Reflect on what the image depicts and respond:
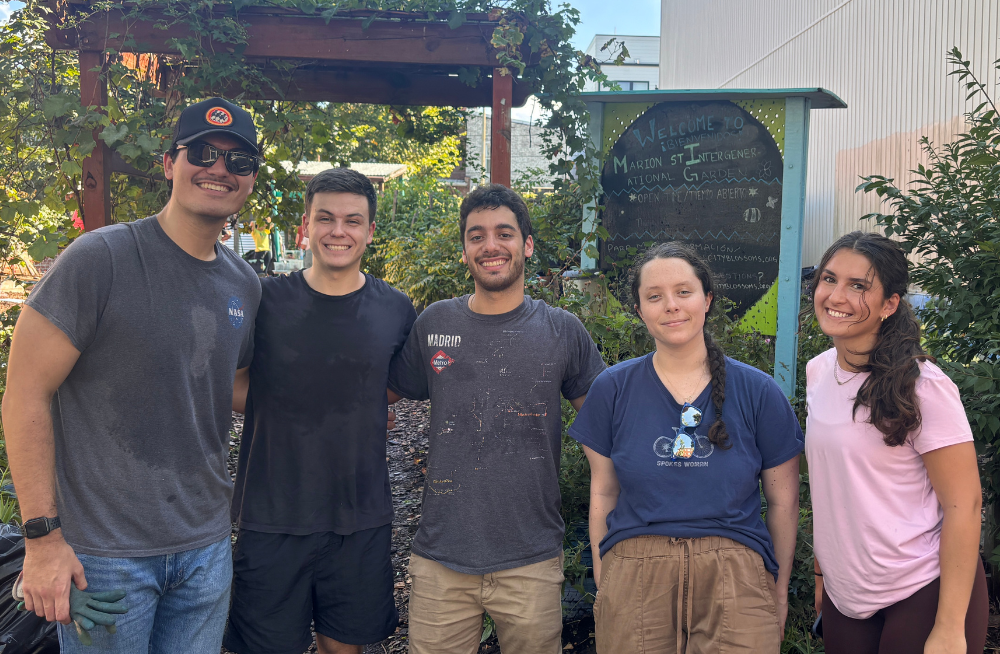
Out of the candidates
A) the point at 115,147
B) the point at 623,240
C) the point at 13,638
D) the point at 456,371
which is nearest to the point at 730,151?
the point at 623,240

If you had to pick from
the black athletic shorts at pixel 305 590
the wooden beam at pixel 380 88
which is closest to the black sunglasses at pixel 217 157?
the black athletic shorts at pixel 305 590

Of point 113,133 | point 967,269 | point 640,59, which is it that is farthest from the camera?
point 640,59

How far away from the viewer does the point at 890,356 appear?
1924 millimetres

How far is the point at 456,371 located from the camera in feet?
7.75

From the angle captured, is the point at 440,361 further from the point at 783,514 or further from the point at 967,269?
the point at 967,269

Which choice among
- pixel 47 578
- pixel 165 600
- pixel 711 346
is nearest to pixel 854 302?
pixel 711 346

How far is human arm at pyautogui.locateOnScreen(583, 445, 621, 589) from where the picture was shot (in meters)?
2.11

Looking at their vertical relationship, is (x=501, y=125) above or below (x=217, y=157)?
above

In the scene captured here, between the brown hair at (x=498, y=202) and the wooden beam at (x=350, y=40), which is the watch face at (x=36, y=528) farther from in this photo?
the wooden beam at (x=350, y=40)

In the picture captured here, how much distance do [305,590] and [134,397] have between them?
3.07 ft

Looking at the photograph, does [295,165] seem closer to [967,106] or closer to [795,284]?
[795,284]

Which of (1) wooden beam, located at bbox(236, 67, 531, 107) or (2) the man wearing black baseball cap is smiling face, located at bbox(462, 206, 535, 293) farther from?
(1) wooden beam, located at bbox(236, 67, 531, 107)

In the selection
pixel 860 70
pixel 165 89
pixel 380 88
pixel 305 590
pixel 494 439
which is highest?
pixel 860 70

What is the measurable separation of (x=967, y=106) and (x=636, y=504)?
317 inches
